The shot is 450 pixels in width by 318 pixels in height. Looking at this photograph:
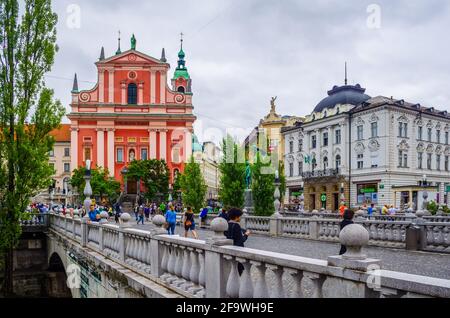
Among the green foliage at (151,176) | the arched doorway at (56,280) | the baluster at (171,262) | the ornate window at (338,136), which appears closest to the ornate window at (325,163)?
the ornate window at (338,136)

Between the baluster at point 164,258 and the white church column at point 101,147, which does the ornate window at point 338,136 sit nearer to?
the white church column at point 101,147

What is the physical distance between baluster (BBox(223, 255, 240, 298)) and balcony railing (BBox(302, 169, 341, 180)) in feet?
168

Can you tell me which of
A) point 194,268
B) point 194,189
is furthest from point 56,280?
point 194,268

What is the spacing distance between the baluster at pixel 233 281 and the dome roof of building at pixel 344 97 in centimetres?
5420

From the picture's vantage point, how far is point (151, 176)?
59.7m

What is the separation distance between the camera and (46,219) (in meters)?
29.0

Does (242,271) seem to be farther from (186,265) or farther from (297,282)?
(297,282)

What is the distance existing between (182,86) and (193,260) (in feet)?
258

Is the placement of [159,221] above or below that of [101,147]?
below

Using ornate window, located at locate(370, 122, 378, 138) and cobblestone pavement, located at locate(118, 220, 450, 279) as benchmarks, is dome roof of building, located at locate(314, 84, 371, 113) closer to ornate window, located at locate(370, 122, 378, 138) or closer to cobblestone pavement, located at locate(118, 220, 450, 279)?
ornate window, located at locate(370, 122, 378, 138)

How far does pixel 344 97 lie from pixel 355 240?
5635 centimetres

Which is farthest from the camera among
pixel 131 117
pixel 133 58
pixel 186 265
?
pixel 133 58

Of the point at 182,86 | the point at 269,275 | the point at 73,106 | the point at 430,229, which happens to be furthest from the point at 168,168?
the point at 269,275

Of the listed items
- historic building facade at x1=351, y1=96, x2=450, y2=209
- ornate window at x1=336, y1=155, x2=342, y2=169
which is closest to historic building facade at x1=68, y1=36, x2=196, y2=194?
ornate window at x1=336, y1=155, x2=342, y2=169
